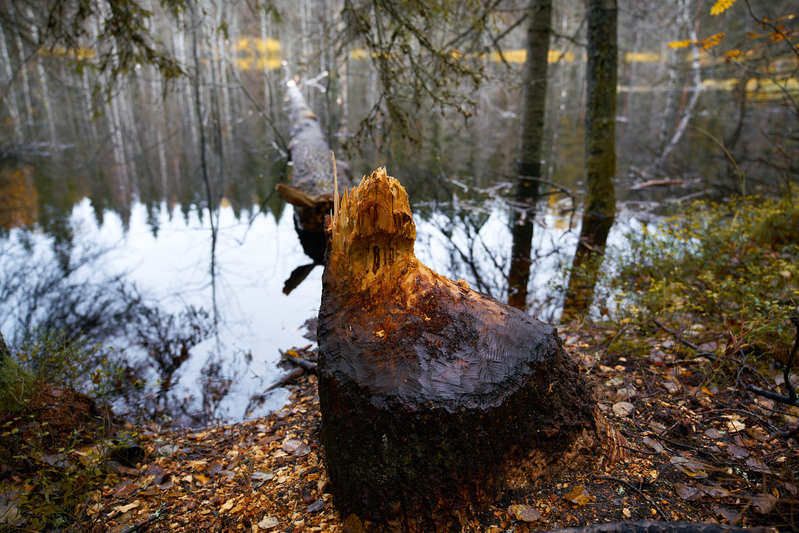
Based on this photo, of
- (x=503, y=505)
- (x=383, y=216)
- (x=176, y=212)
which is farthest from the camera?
(x=176, y=212)

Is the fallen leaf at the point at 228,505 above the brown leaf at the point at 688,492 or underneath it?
underneath

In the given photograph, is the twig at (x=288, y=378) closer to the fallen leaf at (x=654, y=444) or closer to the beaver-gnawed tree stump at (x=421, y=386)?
the beaver-gnawed tree stump at (x=421, y=386)

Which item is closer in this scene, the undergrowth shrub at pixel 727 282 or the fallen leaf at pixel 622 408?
the fallen leaf at pixel 622 408

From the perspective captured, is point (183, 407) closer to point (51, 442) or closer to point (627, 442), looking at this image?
point (51, 442)

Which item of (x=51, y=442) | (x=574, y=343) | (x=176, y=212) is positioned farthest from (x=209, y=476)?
(x=176, y=212)

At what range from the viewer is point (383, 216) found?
1980mm

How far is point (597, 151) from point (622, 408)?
4499 mm

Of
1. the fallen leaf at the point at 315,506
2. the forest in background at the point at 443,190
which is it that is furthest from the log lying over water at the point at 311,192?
the fallen leaf at the point at 315,506

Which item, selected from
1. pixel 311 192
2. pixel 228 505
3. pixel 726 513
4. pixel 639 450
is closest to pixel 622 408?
pixel 639 450

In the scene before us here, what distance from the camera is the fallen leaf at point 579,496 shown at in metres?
1.82

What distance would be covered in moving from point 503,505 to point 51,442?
2.51 m

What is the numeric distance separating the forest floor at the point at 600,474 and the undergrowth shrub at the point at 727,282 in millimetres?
408

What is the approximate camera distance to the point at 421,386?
67.3 inches

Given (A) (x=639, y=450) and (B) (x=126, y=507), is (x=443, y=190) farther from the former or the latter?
(B) (x=126, y=507)
